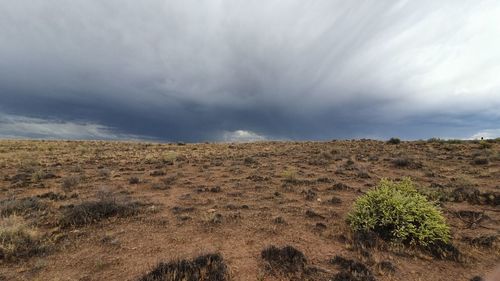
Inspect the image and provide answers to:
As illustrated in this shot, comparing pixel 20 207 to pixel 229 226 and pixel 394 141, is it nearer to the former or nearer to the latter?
pixel 229 226

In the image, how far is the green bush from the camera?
24.3ft

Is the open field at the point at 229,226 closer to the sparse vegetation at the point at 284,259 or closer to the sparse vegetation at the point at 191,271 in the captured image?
the sparse vegetation at the point at 284,259

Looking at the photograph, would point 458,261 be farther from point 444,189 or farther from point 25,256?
point 25,256

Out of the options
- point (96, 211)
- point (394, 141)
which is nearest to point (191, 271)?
point (96, 211)

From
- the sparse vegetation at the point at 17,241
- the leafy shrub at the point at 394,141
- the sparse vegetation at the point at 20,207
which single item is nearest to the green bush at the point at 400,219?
the sparse vegetation at the point at 17,241

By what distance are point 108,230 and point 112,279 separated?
2.99 metres

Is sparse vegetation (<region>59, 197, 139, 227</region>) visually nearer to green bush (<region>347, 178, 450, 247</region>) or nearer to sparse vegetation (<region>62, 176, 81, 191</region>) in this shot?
sparse vegetation (<region>62, 176, 81, 191</region>)

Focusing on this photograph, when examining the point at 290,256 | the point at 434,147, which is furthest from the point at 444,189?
the point at 434,147

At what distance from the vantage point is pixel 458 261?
6.72m

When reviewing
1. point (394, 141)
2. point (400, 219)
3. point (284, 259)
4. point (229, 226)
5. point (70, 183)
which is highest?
point (394, 141)

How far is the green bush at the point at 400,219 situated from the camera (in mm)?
7422

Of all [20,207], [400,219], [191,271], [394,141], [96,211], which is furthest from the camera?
[394,141]

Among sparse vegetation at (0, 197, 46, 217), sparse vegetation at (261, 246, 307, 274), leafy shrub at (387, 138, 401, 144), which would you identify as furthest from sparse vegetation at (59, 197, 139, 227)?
leafy shrub at (387, 138, 401, 144)

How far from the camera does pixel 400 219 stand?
309 inches
